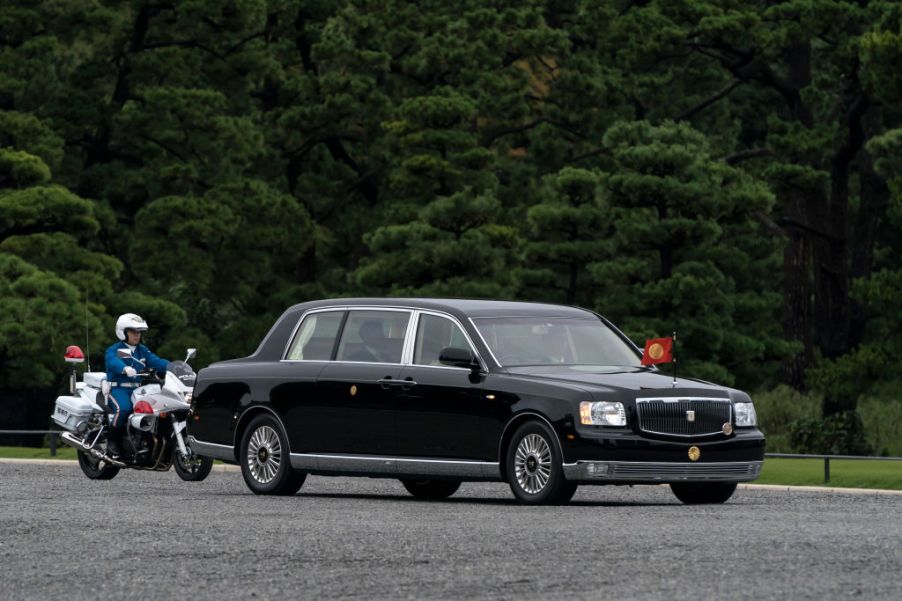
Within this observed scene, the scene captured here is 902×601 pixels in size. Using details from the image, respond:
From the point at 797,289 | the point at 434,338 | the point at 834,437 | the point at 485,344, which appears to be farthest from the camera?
the point at 797,289

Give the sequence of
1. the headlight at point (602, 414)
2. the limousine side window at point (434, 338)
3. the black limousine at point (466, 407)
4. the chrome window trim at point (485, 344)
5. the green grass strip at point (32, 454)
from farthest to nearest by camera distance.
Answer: the green grass strip at point (32, 454) < the limousine side window at point (434, 338) < the chrome window trim at point (485, 344) < the black limousine at point (466, 407) < the headlight at point (602, 414)

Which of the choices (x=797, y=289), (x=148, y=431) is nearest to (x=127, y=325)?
(x=148, y=431)

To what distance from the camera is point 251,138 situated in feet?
155

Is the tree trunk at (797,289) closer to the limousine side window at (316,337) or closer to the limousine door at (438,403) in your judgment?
the limousine side window at (316,337)

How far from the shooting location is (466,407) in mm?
17531

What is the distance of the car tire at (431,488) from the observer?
19.8 meters

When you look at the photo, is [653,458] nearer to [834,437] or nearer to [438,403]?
[438,403]

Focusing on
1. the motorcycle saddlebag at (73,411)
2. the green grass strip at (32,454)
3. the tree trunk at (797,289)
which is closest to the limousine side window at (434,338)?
the motorcycle saddlebag at (73,411)

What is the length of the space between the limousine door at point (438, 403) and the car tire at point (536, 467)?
16.5 inches

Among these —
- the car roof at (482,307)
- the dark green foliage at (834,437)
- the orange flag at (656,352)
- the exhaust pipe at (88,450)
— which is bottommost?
the exhaust pipe at (88,450)

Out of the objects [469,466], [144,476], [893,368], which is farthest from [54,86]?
[469,466]

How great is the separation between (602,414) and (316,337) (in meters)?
3.68

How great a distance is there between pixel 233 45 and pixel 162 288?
287 inches

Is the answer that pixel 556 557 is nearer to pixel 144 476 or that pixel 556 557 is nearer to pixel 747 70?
pixel 144 476
